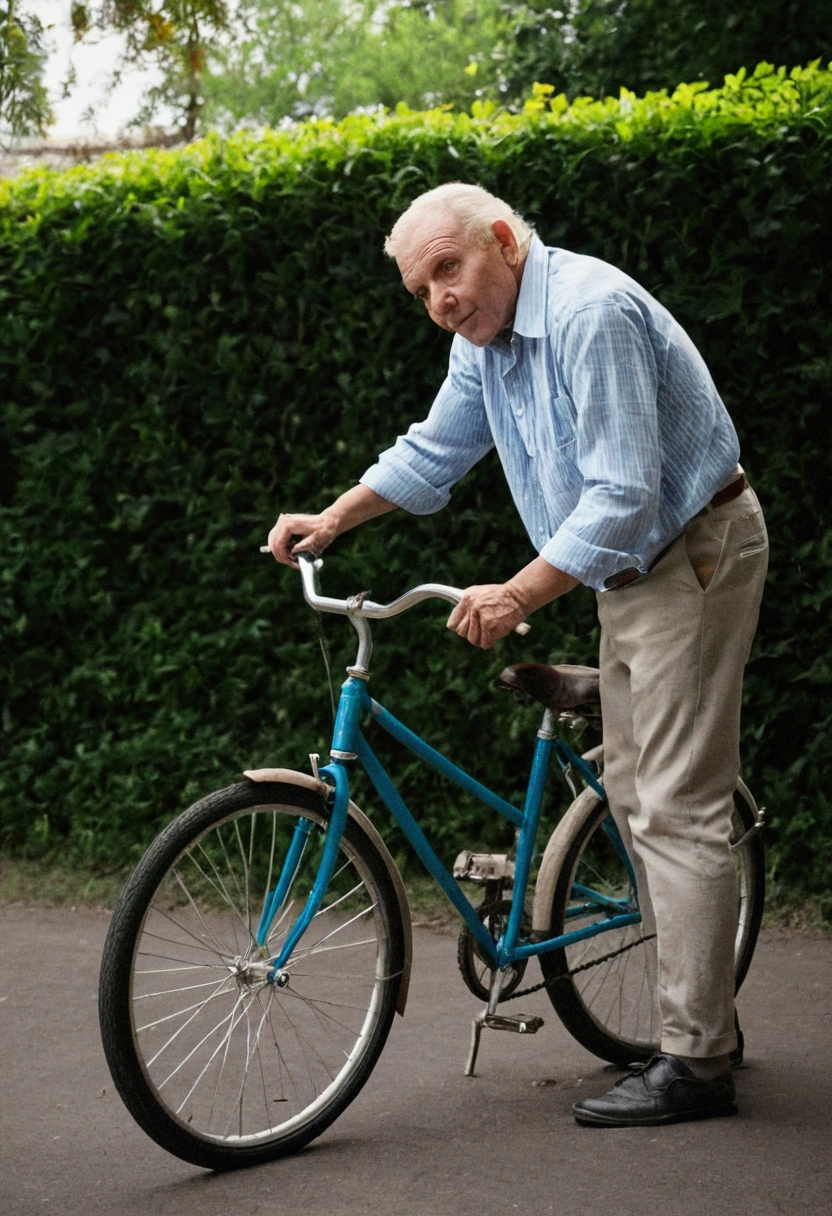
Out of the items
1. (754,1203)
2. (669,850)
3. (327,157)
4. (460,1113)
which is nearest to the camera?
(754,1203)

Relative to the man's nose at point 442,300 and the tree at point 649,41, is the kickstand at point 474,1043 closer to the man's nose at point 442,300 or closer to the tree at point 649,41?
the man's nose at point 442,300

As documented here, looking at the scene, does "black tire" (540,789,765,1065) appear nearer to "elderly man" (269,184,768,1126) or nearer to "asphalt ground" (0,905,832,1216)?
"asphalt ground" (0,905,832,1216)

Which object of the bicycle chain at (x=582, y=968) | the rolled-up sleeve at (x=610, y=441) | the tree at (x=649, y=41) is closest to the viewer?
the rolled-up sleeve at (x=610, y=441)

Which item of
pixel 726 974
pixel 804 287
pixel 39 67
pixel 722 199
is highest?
pixel 39 67

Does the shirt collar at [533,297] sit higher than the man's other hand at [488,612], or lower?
higher

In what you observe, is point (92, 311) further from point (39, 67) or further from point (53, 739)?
point (53, 739)

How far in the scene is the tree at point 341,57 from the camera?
18906mm

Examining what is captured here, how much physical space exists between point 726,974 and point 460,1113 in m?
0.78

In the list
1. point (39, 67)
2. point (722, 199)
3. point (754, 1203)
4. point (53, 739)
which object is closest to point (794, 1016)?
point (754, 1203)

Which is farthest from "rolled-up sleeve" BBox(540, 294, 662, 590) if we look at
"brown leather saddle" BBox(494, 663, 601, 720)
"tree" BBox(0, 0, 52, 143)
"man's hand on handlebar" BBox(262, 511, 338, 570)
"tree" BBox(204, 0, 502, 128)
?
"tree" BBox(204, 0, 502, 128)

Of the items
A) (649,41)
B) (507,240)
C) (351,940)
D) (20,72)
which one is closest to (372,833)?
(351,940)

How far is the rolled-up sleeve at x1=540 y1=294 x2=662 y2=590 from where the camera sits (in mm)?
2977

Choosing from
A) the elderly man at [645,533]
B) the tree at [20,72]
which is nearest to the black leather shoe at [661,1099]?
the elderly man at [645,533]

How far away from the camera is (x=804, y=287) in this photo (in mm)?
4926
